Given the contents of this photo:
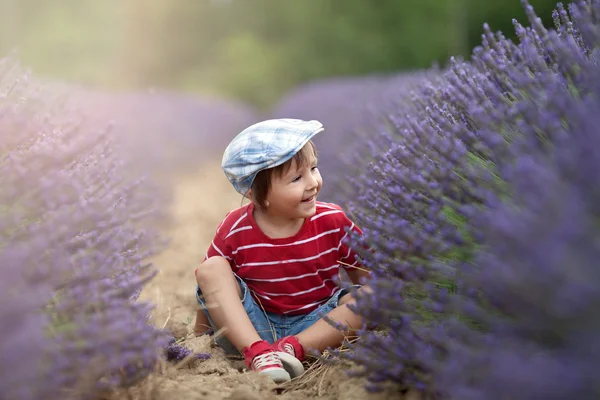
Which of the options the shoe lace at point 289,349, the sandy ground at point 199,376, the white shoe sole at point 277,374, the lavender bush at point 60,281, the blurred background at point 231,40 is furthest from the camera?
the blurred background at point 231,40

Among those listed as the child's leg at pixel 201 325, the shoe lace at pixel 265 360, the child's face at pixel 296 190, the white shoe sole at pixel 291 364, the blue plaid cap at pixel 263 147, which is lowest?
the white shoe sole at pixel 291 364

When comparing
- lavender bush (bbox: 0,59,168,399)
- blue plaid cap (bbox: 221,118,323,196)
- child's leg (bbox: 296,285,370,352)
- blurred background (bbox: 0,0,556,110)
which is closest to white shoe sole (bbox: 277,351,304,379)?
child's leg (bbox: 296,285,370,352)

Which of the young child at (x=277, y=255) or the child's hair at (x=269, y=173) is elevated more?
the child's hair at (x=269, y=173)

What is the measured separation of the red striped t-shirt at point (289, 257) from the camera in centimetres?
195

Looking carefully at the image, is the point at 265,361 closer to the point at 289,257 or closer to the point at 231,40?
the point at 289,257

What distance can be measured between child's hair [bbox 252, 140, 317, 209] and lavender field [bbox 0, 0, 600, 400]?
0.21 meters

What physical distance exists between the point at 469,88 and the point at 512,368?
1074 mm

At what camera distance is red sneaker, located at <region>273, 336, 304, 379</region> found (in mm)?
1705

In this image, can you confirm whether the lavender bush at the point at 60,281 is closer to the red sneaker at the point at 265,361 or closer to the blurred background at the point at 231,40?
the red sneaker at the point at 265,361

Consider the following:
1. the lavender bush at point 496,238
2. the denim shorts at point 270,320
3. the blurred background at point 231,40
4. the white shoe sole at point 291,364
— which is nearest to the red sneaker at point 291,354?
the white shoe sole at point 291,364

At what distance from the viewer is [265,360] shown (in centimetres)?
170

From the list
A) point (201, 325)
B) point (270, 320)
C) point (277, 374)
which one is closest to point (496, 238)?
point (277, 374)

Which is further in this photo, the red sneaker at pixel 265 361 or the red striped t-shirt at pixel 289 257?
the red striped t-shirt at pixel 289 257

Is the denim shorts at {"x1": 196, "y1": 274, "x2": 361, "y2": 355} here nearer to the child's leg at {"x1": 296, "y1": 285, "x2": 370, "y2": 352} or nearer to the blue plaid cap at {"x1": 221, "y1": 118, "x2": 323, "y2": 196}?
the child's leg at {"x1": 296, "y1": 285, "x2": 370, "y2": 352}
